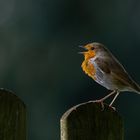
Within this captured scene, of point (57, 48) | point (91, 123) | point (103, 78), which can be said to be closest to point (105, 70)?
point (103, 78)

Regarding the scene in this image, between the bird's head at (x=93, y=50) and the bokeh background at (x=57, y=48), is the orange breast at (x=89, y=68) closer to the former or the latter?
the bird's head at (x=93, y=50)

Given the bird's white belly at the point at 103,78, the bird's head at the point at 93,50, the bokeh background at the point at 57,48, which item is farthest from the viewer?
the bokeh background at the point at 57,48

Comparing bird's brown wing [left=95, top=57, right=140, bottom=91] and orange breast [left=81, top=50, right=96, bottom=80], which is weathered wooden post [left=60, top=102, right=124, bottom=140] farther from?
orange breast [left=81, top=50, right=96, bottom=80]

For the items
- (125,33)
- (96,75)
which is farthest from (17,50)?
(96,75)

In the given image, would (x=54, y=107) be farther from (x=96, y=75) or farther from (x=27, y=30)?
(x=96, y=75)

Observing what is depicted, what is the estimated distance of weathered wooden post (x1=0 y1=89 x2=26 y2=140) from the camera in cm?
652

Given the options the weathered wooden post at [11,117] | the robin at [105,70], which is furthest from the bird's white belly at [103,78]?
the weathered wooden post at [11,117]

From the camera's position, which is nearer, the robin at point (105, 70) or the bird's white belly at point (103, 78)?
the robin at point (105, 70)

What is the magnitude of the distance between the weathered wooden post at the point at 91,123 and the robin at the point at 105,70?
1.74m

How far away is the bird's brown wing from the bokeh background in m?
11.5

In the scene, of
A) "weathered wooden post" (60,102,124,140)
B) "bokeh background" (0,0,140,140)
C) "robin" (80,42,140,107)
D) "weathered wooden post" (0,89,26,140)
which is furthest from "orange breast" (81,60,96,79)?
"bokeh background" (0,0,140,140)

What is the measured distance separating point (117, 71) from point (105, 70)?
250mm

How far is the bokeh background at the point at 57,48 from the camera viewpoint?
20750 mm

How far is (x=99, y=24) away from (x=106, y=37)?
550 millimetres
